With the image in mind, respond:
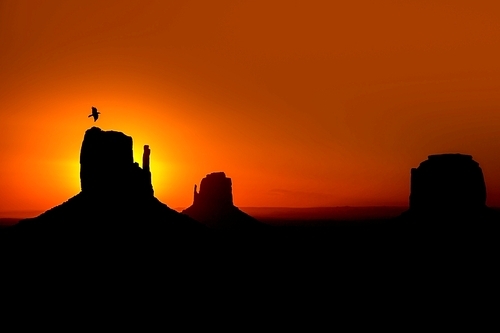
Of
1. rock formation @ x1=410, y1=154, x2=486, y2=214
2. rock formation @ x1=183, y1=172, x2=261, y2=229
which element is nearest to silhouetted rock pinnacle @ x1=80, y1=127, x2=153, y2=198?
rock formation @ x1=410, y1=154, x2=486, y2=214

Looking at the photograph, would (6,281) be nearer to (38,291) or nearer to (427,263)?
(38,291)

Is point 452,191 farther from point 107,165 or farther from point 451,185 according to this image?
point 107,165

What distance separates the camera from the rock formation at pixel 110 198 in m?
73.2

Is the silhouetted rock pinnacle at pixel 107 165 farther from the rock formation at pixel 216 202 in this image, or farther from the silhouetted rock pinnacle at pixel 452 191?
the rock formation at pixel 216 202

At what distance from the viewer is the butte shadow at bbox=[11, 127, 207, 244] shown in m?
70.9

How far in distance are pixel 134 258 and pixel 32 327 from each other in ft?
55.4

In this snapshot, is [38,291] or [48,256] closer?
[38,291]

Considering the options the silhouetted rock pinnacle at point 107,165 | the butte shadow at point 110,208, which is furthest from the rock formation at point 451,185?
the silhouetted rock pinnacle at point 107,165

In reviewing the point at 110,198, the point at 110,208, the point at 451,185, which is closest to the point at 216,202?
the point at 451,185

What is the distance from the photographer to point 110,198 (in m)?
78.8

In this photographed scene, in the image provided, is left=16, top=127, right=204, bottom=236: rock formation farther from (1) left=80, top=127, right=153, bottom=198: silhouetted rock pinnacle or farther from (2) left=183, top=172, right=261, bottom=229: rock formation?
(2) left=183, top=172, right=261, bottom=229: rock formation

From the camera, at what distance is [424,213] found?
99000mm

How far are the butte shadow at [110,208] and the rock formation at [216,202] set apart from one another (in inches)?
2453

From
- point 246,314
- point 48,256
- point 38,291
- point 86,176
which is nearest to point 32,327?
point 38,291
